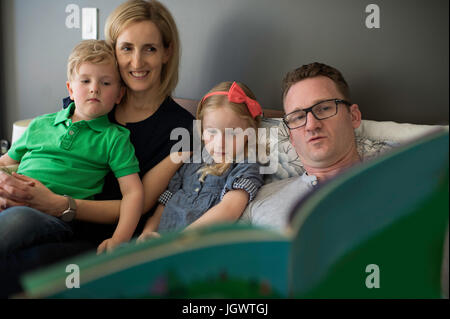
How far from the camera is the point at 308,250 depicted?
17.3 inches

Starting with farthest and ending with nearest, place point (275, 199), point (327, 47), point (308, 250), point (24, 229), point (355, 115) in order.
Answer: point (327, 47) → point (355, 115) → point (275, 199) → point (24, 229) → point (308, 250)

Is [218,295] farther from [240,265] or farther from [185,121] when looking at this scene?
[185,121]

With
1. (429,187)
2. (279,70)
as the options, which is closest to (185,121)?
(279,70)

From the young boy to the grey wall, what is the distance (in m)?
0.57

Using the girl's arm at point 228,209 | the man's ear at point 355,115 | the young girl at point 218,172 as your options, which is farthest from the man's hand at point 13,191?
the man's ear at point 355,115

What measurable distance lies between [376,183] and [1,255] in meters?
1.07

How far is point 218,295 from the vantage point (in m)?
0.46

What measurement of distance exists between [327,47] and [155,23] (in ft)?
2.33

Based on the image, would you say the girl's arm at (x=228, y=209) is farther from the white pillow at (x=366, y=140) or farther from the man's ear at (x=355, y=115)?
the man's ear at (x=355, y=115)

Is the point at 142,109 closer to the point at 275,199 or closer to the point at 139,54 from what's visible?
the point at 139,54

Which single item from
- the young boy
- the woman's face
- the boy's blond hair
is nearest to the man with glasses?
the young boy

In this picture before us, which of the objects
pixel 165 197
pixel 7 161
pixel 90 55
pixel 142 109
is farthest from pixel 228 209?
pixel 7 161

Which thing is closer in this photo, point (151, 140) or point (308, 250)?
point (308, 250)

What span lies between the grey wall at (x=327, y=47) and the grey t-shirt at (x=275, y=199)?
49 cm
